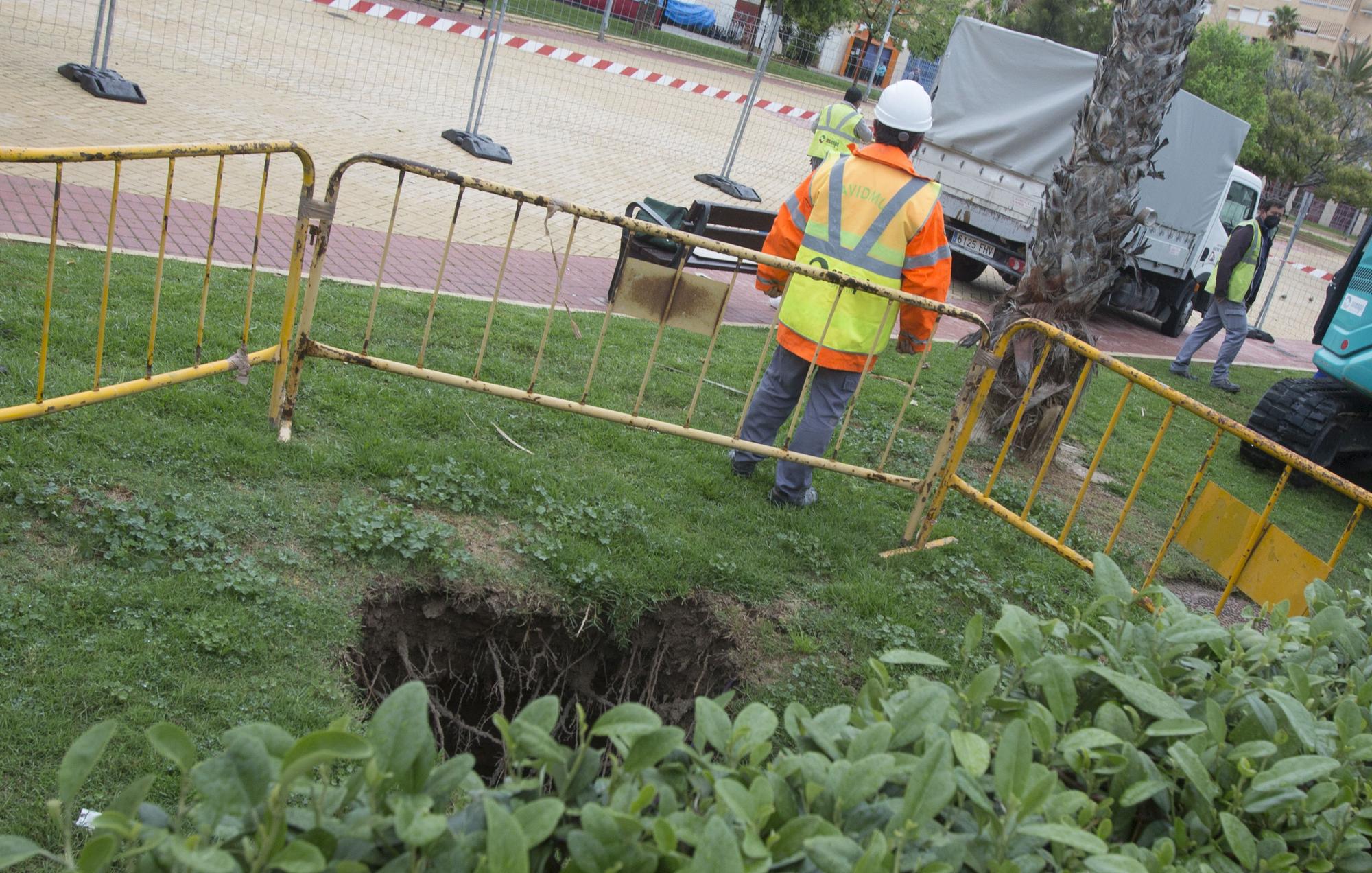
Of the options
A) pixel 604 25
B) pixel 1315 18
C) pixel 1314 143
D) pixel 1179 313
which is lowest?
pixel 1179 313

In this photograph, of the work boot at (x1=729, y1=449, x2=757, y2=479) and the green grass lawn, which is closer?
the green grass lawn

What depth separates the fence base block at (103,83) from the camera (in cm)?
1072

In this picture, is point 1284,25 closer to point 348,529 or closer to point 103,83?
point 103,83

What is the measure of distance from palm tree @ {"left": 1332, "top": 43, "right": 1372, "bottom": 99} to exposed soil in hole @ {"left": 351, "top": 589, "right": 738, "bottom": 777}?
44225mm

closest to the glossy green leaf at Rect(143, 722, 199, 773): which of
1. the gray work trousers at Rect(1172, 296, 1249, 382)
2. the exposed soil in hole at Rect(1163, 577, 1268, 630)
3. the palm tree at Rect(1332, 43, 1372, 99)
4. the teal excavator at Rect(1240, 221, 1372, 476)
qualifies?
the exposed soil in hole at Rect(1163, 577, 1268, 630)

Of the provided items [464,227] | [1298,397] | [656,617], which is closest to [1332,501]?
[1298,397]

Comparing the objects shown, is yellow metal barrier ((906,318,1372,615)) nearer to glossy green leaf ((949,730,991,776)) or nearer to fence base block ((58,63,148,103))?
glossy green leaf ((949,730,991,776))

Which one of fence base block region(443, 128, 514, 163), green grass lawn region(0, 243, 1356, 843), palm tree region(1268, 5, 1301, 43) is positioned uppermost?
palm tree region(1268, 5, 1301, 43)

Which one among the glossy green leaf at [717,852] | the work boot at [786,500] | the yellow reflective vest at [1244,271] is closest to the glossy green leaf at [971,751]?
the glossy green leaf at [717,852]

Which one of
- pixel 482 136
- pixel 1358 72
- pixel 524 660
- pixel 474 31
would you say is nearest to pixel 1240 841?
pixel 524 660

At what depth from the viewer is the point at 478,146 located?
1289 centimetres

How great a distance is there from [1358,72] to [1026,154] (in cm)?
3679

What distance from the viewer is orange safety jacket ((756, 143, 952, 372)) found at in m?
5.12

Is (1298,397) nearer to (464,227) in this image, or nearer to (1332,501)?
(1332,501)
